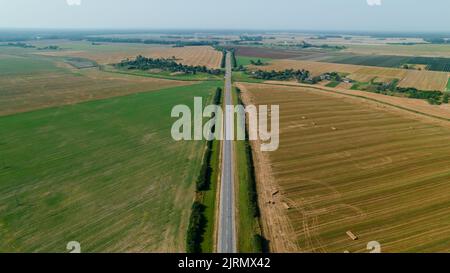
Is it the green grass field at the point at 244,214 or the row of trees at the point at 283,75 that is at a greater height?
the row of trees at the point at 283,75

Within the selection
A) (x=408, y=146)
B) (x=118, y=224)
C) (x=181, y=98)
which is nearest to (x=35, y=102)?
(x=181, y=98)

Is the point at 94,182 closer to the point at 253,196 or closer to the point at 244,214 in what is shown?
the point at 244,214

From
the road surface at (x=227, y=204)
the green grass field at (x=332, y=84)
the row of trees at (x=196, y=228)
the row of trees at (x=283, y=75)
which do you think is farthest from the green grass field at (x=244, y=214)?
the row of trees at (x=283, y=75)

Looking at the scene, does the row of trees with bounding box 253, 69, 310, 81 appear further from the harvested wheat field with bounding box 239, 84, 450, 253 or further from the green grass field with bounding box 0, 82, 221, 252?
the green grass field with bounding box 0, 82, 221, 252

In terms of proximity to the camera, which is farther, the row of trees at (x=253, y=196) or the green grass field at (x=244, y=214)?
the green grass field at (x=244, y=214)

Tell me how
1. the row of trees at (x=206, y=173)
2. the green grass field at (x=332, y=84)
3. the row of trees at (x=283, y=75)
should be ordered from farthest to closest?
the row of trees at (x=283, y=75)
the green grass field at (x=332, y=84)
the row of trees at (x=206, y=173)

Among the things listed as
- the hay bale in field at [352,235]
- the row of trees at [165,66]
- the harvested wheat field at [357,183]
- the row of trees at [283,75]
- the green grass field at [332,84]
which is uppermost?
the row of trees at [165,66]

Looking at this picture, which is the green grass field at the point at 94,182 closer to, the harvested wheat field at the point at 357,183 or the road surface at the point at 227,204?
the road surface at the point at 227,204

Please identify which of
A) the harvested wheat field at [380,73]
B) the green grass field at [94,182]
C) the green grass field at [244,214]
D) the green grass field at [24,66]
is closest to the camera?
the green grass field at [244,214]

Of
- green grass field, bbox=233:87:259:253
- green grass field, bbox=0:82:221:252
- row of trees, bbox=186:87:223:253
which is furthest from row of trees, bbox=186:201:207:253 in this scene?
green grass field, bbox=233:87:259:253
